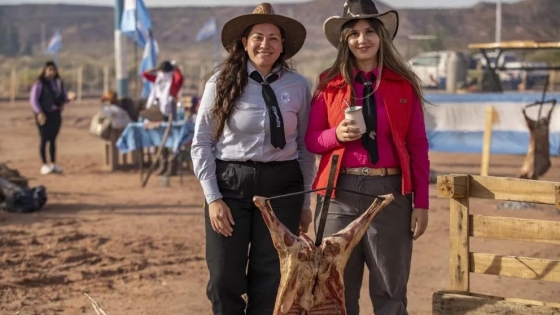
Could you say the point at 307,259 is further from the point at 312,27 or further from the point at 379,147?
the point at 312,27

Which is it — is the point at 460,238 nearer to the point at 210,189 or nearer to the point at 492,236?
the point at 492,236

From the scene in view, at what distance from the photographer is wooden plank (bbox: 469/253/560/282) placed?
5066 mm

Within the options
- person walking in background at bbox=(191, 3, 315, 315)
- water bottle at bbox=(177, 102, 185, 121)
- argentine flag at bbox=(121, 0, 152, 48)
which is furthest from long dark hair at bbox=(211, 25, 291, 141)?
argentine flag at bbox=(121, 0, 152, 48)

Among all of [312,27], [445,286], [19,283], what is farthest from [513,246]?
[312,27]

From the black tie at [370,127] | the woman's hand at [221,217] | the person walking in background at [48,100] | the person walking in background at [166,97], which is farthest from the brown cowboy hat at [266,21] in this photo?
the person walking in background at [48,100]

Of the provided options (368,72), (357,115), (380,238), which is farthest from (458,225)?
(357,115)

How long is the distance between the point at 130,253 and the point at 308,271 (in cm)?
585

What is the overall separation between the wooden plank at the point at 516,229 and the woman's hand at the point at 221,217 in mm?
1207

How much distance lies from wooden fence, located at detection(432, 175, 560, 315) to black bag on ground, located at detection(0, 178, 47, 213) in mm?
7927

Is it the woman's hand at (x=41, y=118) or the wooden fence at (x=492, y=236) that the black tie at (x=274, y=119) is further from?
the woman's hand at (x=41, y=118)

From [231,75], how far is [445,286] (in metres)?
3.97

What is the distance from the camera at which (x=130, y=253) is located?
31.6 feet

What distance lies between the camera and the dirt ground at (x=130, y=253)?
780 centimetres

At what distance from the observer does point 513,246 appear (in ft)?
33.1
